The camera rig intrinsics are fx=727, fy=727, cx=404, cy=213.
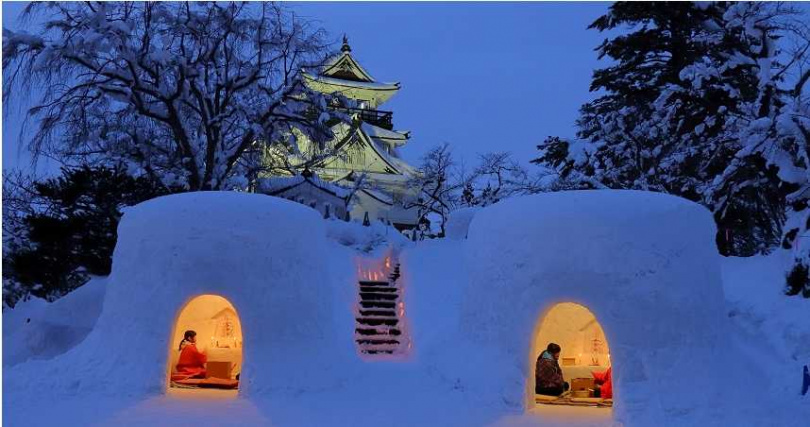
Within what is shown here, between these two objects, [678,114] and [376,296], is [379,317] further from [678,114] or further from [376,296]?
[678,114]

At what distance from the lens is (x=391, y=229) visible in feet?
48.1

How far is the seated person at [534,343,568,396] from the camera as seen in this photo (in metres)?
8.44

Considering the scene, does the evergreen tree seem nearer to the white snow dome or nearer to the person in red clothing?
the person in red clothing

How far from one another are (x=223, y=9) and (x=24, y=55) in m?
3.68

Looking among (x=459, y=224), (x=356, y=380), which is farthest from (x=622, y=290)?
(x=459, y=224)

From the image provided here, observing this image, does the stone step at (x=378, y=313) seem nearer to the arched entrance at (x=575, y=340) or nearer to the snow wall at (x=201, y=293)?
the snow wall at (x=201, y=293)

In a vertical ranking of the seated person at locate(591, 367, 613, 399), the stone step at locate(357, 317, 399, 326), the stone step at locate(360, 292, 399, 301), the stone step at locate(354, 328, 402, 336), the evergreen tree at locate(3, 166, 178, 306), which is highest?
the evergreen tree at locate(3, 166, 178, 306)

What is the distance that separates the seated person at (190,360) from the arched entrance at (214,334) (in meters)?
0.07

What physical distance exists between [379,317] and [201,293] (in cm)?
320

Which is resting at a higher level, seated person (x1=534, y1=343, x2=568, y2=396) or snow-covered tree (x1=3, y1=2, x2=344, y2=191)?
snow-covered tree (x1=3, y1=2, x2=344, y2=191)

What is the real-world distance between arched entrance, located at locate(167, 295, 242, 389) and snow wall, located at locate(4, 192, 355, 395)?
1.08 meters

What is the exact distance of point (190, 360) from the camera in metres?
9.33

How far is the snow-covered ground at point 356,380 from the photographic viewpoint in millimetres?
7148

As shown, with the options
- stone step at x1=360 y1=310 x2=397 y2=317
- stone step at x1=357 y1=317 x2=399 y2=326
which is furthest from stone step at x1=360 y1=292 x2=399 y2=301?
stone step at x1=357 y1=317 x2=399 y2=326
